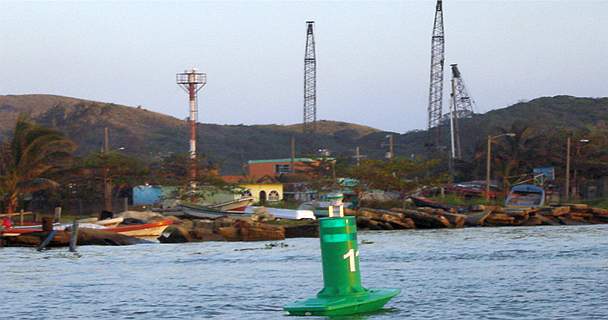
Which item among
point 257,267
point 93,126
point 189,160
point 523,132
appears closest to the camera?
point 257,267

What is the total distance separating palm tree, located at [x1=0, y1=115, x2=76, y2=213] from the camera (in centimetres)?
6981

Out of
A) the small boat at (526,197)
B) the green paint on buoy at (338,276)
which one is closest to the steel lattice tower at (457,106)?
the small boat at (526,197)

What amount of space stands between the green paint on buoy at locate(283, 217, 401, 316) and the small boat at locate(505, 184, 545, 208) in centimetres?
6616

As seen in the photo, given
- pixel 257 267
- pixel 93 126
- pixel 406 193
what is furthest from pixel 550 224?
pixel 93 126

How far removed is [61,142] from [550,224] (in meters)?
31.3

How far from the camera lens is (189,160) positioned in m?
89.1

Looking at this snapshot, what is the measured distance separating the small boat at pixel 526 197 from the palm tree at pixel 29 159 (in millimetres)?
33126

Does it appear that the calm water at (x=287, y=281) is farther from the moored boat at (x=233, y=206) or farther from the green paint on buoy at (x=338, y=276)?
the moored boat at (x=233, y=206)

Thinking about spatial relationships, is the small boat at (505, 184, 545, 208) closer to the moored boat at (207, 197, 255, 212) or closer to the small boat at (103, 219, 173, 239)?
the moored boat at (207, 197, 255, 212)

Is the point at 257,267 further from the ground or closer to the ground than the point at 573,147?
closer to the ground

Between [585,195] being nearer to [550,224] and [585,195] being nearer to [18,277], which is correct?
[550,224]

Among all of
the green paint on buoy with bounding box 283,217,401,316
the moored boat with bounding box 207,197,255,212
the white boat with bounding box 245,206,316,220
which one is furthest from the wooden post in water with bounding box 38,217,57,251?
the green paint on buoy with bounding box 283,217,401,316

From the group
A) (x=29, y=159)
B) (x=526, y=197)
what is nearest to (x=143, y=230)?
(x=29, y=159)

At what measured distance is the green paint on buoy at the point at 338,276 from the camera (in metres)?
17.1
